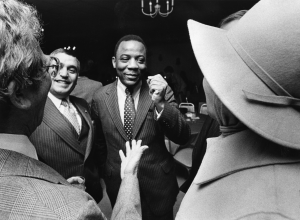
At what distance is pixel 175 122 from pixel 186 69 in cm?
808

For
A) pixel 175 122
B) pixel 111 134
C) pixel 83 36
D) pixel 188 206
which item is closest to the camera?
pixel 188 206

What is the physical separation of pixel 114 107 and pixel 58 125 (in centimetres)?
42

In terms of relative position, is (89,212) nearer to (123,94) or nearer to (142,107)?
(142,107)

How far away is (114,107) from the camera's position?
2094mm

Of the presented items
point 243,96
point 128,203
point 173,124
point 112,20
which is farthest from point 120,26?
point 243,96

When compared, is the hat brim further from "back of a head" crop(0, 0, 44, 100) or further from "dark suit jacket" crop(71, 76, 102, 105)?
"dark suit jacket" crop(71, 76, 102, 105)

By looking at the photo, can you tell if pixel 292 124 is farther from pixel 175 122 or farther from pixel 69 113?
pixel 69 113

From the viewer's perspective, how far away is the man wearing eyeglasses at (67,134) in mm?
1794

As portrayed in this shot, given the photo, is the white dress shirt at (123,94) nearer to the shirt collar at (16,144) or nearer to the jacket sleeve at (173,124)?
the jacket sleeve at (173,124)

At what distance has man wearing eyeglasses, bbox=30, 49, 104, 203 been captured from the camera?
5.89 ft

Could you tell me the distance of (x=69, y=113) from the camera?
1982mm

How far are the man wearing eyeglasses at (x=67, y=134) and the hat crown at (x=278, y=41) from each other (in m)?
1.14

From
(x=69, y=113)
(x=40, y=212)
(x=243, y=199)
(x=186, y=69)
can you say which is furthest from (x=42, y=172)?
(x=186, y=69)

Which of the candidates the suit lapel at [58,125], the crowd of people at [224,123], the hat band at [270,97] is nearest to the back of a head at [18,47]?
the crowd of people at [224,123]
